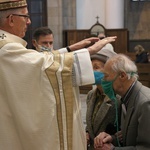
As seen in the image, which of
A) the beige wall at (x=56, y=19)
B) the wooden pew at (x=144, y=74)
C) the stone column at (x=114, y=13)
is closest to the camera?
the wooden pew at (x=144, y=74)

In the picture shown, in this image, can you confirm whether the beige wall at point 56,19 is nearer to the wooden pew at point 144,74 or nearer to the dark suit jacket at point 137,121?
the wooden pew at point 144,74

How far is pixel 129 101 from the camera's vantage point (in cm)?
213

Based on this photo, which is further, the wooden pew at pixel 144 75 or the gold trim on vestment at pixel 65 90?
the wooden pew at pixel 144 75

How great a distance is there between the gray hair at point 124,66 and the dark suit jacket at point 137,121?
72 mm

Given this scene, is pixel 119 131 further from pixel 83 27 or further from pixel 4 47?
pixel 83 27

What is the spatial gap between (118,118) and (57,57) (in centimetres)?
78

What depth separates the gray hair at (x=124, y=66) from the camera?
85.0 inches

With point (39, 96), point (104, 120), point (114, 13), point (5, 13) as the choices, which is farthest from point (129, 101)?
point (114, 13)

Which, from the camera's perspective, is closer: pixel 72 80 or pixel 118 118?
pixel 72 80

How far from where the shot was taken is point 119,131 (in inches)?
94.9

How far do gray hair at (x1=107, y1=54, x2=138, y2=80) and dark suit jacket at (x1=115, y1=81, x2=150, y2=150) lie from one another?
7 cm

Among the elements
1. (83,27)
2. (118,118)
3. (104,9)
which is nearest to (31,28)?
(83,27)

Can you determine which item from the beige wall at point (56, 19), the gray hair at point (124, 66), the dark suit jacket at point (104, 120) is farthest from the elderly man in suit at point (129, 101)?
the beige wall at point (56, 19)

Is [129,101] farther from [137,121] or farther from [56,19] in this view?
[56,19]
